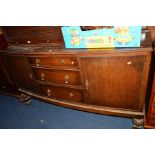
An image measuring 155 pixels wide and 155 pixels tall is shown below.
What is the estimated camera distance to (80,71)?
1.55m

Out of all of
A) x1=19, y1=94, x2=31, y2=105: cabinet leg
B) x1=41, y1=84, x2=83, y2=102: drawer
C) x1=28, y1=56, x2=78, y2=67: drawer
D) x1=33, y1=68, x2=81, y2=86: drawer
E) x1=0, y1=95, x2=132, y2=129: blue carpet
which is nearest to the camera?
x1=28, y1=56, x2=78, y2=67: drawer

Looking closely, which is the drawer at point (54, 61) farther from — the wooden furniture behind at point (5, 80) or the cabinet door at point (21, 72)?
the wooden furniture behind at point (5, 80)

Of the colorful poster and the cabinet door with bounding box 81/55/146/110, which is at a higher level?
the colorful poster

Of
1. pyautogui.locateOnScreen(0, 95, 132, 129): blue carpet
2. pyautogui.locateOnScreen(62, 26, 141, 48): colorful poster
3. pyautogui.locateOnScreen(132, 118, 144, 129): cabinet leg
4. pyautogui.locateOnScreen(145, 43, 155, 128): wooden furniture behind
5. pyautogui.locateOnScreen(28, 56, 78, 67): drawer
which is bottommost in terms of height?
pyautogui.locateOnScreen(0, 95, 132, 129): blue carpet

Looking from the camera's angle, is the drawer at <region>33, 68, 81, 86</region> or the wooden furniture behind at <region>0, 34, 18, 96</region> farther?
the wooden furniture behind at <region>0, 34, 18, 96</region>

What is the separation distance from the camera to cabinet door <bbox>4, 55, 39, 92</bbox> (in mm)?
1860

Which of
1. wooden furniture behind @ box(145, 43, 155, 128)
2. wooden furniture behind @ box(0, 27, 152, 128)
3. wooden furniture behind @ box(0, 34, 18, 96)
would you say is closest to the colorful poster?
wooden furniture behind @ box(0, 27, 152, 128)

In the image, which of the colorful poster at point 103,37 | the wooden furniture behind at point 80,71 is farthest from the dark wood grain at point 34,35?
the colorful poster at point 103,37

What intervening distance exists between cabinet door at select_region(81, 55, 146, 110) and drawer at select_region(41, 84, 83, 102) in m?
0.12

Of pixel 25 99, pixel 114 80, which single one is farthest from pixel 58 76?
pixel 25 99

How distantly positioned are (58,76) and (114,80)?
22.9 inches

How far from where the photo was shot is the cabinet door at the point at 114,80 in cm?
137

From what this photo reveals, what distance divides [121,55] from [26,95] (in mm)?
1485

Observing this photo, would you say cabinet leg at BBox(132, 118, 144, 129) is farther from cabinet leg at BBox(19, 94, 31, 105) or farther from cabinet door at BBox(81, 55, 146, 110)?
cabinet leg at BBox(19, 94, 31, 105)
